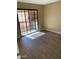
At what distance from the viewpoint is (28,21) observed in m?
6.82

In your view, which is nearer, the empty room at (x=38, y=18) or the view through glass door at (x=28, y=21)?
the empty room at (x=38, y=18)

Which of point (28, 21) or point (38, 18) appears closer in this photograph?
point (28, 21)

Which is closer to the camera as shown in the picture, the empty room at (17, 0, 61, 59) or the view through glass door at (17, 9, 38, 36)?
the empty room at (17, 0, 61, 59)

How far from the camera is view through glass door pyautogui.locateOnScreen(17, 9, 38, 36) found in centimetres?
628

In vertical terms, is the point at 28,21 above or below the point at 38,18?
below

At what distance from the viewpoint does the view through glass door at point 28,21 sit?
A: 6277 mm
